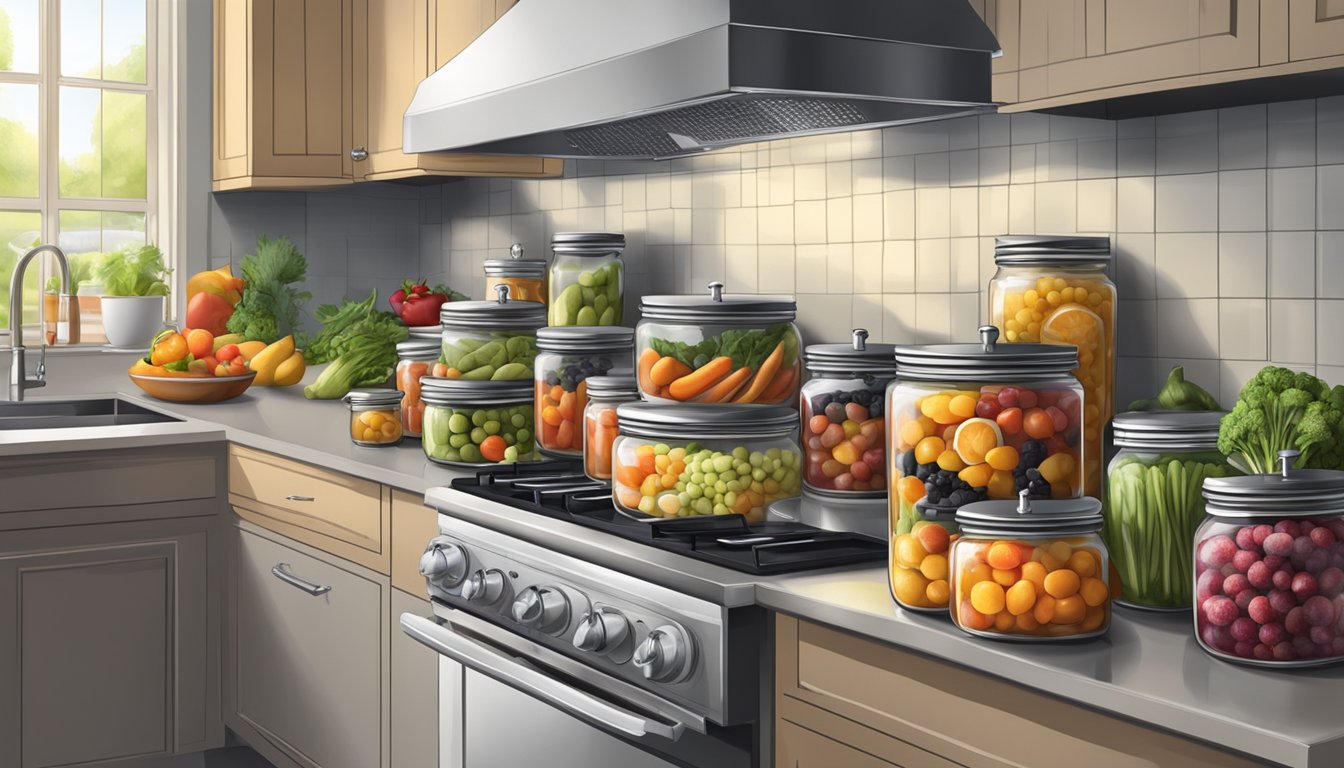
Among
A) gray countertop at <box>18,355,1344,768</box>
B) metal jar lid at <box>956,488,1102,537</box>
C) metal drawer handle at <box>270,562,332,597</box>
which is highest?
metal jar lid at <box>956,488,1102,537</box>

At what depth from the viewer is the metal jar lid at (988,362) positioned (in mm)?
1302

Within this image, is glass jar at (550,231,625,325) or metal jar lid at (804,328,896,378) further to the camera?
glass jar at (550,231,625,325)

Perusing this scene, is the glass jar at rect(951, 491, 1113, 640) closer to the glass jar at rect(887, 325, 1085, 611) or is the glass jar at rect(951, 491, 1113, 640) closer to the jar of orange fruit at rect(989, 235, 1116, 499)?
the glass jar at rect(887, 325, 1085, 611)

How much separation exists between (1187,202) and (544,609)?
3.36 ft

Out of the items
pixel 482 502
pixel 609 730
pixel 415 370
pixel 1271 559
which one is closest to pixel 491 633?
pixel 482 502

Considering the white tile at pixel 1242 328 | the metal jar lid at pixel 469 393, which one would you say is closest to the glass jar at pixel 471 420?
the metal jar lid at pixel 469 393

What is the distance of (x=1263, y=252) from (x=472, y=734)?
4.38 feet

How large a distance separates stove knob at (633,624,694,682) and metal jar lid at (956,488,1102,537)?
0.42 metres

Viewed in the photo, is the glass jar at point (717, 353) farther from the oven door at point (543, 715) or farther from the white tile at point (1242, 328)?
the white tile at point (1242, 328)

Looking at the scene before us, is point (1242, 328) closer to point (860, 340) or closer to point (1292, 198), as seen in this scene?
point (1292, 198)

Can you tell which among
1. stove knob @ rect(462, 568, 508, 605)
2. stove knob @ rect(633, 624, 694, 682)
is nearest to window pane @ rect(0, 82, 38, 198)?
stove knob @ rect(462, 568, 508, 605)

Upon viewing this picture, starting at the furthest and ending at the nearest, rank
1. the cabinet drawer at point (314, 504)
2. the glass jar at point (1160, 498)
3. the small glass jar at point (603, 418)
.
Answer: the cabinet drawer at point (314, 504) → the small glass jar at point (603, 418) → the glass jar at point (1160, 498)

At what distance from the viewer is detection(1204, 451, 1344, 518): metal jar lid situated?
1092 mm

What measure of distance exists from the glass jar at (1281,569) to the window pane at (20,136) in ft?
11.2
